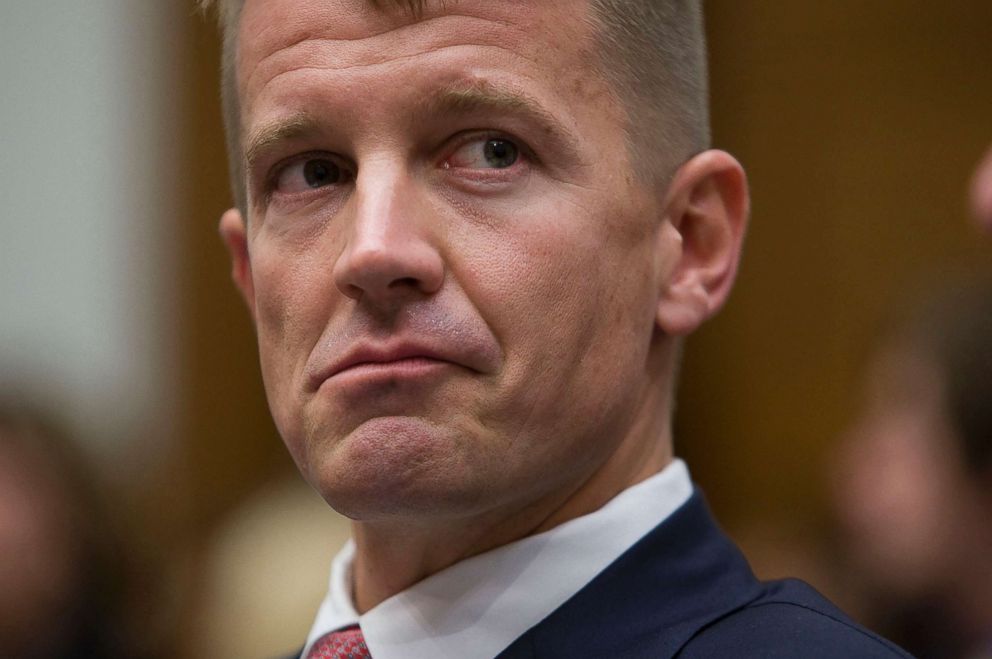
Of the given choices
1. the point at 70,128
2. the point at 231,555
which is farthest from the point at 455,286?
the point at 70,128

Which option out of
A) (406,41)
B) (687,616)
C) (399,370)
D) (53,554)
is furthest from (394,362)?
(53,554)

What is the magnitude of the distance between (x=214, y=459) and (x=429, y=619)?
4132 millimetres

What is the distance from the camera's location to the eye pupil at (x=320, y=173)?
6.97ft

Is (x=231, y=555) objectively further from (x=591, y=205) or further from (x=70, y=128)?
(x=591, y=205)

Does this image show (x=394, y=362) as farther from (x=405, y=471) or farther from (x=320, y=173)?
(x=320, y=173)

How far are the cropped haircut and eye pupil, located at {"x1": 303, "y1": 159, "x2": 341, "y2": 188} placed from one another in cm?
22

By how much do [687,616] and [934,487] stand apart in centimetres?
129

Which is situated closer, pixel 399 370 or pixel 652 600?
pixel 399 370

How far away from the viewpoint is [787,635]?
1.95m

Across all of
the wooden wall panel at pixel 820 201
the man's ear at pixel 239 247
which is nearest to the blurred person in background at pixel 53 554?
the man's ear at pixel 239 247

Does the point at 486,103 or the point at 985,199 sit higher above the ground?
the point at 486,103

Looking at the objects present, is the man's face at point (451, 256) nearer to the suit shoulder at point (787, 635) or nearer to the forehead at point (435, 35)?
the forehead at point (435, 35)

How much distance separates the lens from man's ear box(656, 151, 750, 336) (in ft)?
7.25

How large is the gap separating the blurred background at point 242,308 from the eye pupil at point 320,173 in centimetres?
172
